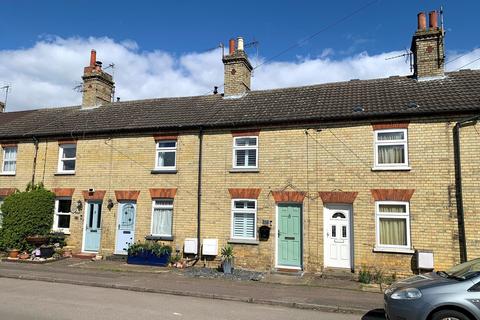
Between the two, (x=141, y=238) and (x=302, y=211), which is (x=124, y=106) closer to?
(x=141, y=238)

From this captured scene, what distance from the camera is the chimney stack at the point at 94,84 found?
19.9 meters

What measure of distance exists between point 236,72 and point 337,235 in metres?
8.36

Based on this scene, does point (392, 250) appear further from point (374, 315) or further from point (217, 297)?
point (217, 297)

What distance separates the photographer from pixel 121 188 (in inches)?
624

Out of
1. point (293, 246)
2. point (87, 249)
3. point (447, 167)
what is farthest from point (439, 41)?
point (87, 249)

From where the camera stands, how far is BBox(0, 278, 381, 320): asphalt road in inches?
294

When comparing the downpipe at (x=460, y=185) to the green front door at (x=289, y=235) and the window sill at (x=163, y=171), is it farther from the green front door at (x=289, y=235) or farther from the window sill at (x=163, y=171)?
the window sill at (x=163, y=171)

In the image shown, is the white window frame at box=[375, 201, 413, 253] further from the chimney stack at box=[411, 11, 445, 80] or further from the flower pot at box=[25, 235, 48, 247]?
the flower pot at box=[25, 235, 48, 247]

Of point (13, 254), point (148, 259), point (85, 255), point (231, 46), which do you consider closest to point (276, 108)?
point (231, 46)

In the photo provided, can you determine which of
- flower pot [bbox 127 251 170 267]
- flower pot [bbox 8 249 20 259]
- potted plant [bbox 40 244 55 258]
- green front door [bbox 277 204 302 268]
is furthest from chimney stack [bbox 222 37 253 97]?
flower pot [bbox 8 249 20 259]

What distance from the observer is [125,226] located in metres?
15.6

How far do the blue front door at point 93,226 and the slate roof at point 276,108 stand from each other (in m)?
3.21

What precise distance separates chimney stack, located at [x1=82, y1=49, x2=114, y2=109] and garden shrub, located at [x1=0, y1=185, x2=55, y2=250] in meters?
5.58

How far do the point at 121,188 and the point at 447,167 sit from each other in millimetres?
11785
